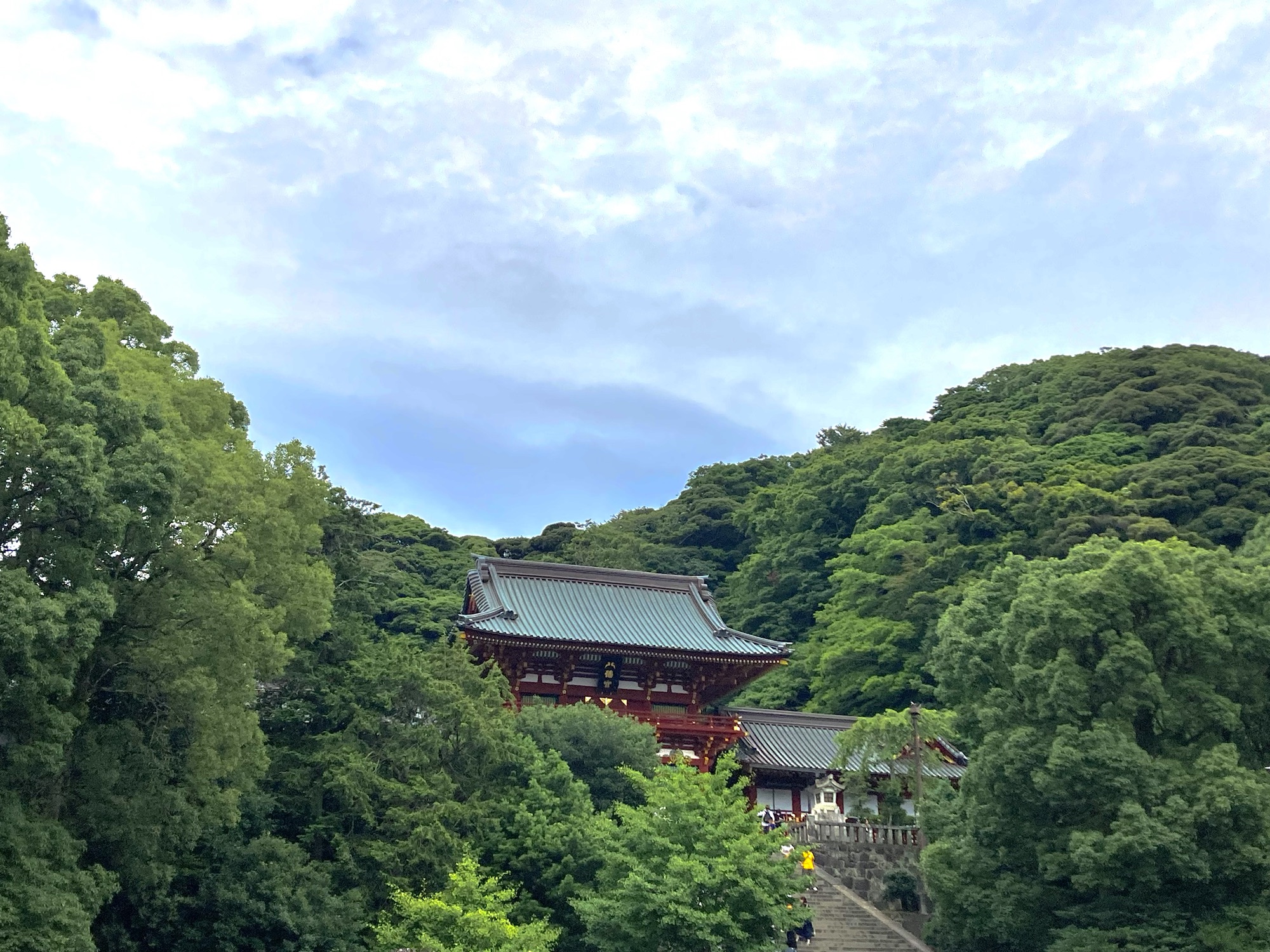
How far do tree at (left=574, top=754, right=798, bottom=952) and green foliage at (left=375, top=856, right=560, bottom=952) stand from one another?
3.39ft

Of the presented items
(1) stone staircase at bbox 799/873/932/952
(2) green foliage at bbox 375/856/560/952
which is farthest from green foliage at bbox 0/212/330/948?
(1) stone staircase at bbox 799/873/932/952

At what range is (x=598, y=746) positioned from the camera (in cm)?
2050

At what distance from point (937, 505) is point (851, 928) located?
31.4 metres

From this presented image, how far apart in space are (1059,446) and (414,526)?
3622 centimetres

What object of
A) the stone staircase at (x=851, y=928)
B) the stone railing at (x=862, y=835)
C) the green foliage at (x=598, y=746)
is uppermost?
the green foliage at (x=598, y=746)

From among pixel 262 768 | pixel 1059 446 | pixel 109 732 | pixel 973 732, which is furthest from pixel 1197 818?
pixel 1059 446

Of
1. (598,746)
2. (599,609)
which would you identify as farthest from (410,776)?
(599,609)

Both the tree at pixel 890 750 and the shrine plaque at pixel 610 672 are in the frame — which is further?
the shrine plaque at pixel 610 672

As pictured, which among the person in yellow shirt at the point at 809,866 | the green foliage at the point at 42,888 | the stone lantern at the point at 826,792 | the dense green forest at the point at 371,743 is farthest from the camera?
the stone lantern at the point at 826,792

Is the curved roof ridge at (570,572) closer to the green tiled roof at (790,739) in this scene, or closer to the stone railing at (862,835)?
the green tiled roof at (790,739)

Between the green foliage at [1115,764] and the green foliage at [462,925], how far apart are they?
301 inches

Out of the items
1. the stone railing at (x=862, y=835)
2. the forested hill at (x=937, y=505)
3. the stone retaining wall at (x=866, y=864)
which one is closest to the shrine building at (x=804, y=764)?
the stone railing at (x=862, y=835)

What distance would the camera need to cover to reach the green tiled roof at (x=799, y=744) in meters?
30.9

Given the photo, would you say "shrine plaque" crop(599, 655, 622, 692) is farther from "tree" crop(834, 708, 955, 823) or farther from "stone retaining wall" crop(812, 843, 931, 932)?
"stone retaining wall" crop(812, 843, 931, 932)
